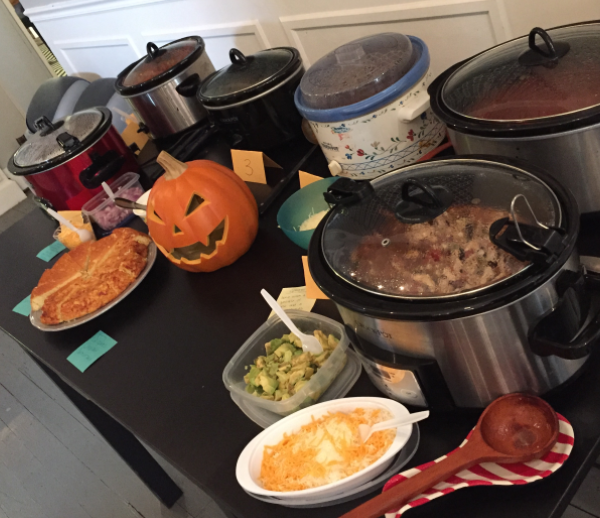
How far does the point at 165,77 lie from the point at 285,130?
1.46 ft

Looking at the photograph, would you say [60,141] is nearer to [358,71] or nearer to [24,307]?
[24,307]

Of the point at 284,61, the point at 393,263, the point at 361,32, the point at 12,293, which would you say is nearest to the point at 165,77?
the point at 284,61

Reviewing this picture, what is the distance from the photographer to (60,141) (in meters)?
1.43

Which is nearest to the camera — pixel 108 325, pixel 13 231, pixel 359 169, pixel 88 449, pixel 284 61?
pixel 359 169

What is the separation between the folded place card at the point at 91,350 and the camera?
1.14m

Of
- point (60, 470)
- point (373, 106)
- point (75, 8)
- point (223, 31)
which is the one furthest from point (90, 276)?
point (75, 8)

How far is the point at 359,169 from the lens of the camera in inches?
42.8

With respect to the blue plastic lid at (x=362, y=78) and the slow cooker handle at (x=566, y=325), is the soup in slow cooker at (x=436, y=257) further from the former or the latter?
the blue plastic lid at (x=362, y=78)

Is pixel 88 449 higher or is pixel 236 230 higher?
pixel 236 230

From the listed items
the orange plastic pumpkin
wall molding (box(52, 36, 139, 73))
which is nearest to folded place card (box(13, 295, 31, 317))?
the orange plastic pumpkin

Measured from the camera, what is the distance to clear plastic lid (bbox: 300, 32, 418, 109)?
100cm

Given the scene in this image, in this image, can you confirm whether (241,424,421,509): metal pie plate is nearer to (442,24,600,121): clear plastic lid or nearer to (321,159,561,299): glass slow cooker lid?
(321,159,561,299): glass slow cooker lid

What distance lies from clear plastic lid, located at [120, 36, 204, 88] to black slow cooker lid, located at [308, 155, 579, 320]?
109 centimetres

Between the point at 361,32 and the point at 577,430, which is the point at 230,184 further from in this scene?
the point at 577,430
